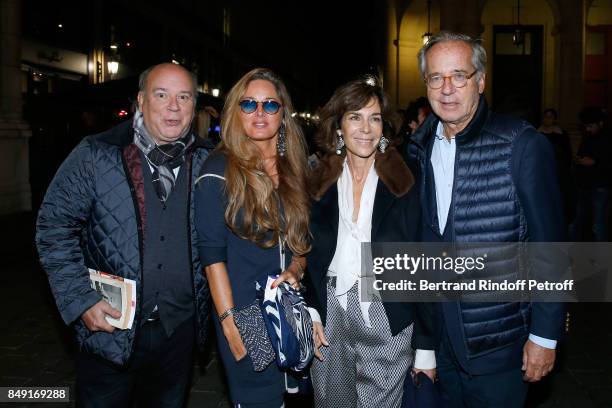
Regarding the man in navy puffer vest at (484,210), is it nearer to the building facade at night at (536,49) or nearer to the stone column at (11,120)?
the stone column at (11,120)

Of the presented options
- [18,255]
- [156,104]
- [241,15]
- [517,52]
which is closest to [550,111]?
[156,104]

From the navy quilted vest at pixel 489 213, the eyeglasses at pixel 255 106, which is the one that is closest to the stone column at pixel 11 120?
the eyeglasses at pixel 255 106

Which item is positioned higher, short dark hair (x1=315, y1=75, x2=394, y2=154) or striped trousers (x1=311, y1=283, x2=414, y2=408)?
Result: short dark hair (x1=315, y1=75, x2=394, y2=154)

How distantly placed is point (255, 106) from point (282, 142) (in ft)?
0.98

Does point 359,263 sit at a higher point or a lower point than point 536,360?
higher

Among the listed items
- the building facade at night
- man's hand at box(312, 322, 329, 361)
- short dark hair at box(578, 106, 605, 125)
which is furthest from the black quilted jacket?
the building facade at night

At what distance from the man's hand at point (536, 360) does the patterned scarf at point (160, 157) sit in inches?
76.2

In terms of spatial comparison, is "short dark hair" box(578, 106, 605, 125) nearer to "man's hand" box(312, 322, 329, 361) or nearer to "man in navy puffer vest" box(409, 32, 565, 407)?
"man in navy puffer vest" box(409, 32, 565, 407)

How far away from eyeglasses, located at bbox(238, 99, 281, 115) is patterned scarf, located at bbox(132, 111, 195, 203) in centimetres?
39

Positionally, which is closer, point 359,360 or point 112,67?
point 359,360

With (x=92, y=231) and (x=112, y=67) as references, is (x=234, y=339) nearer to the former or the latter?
(x=92, y=231)

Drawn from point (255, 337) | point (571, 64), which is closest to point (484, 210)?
point (255, 337)

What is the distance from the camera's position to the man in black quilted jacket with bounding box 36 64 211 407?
2.76 metres

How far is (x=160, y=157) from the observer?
2.91 metres
